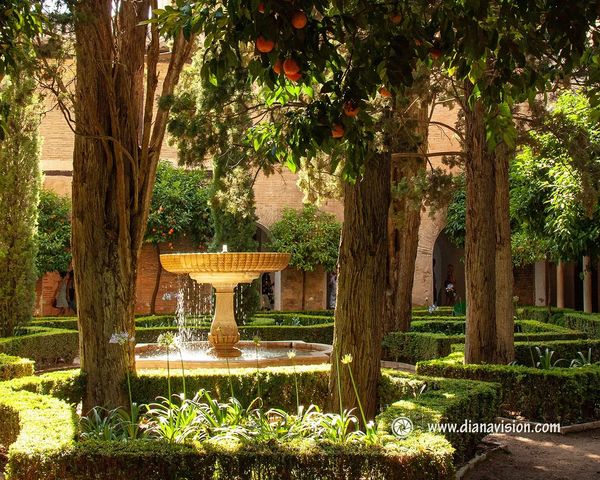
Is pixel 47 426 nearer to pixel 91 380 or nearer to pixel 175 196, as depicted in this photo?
pixel 91 380

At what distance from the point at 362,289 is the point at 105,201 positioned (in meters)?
2.10

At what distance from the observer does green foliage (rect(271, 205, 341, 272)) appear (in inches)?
802

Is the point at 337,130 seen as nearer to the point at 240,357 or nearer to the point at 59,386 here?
the point at 59,386

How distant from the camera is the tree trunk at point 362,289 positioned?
588 centimetres

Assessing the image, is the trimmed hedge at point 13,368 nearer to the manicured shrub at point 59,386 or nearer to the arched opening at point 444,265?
the manicured shrub at point 59,386

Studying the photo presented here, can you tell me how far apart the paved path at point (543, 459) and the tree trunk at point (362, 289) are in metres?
0.94

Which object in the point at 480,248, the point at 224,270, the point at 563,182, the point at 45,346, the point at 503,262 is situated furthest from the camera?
the point at 45,346

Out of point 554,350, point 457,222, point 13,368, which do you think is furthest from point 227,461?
point 457,222

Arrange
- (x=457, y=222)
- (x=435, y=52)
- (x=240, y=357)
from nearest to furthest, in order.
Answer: (x=435, y=52)
(x=240, y=357)
(x=457, y=222)

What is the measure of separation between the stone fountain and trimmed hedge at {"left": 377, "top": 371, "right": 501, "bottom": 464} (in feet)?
10.9

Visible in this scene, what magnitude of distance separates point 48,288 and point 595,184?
14808 mm

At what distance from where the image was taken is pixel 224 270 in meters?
9.73

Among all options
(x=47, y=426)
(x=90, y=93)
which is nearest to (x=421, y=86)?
(x=90, y=93)

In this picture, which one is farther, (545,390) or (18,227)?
(18,227)
